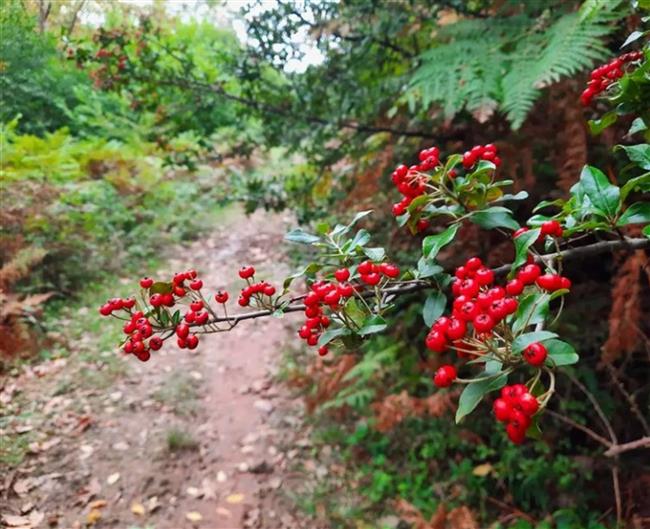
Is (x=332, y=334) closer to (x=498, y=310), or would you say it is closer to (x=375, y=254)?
(x=375, y=254)

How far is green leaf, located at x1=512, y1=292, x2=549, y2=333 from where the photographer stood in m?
0.67

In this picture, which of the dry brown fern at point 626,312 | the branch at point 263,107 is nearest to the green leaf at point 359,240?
the dry brown fern at point 626,312

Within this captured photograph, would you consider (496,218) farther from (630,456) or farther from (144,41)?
(144,41)

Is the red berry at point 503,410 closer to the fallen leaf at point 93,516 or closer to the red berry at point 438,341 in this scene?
the red berry at point 438,341

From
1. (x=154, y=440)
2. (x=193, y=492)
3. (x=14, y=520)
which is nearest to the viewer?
(x=14, y=520)

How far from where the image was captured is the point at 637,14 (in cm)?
174

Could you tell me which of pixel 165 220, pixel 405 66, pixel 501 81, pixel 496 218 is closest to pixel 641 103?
pixel 496 218

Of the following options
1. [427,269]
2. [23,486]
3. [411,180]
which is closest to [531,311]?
[427,269]

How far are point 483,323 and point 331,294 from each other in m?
0.28

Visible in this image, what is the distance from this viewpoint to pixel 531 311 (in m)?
0.67

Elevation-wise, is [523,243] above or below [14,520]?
above

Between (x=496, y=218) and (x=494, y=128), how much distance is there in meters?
1.66

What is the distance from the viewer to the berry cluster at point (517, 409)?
0.56m

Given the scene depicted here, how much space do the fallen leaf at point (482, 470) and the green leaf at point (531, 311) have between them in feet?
7.22
